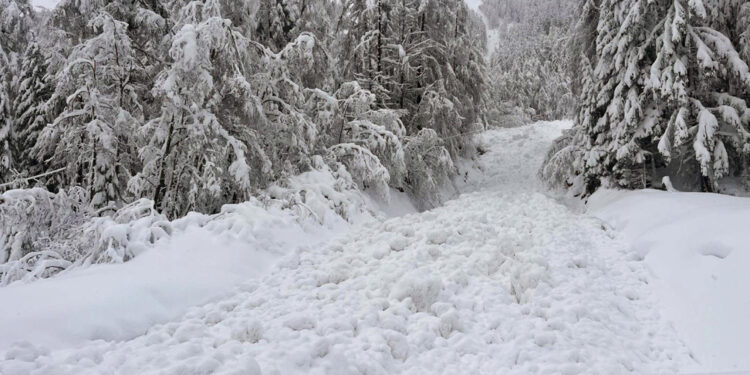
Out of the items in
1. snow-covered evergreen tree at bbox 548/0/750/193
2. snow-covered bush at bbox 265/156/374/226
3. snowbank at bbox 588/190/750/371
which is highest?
snow-covered evergreen tree at bbox 548/0/750/193

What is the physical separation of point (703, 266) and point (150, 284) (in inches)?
262

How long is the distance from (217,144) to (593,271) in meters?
6.61

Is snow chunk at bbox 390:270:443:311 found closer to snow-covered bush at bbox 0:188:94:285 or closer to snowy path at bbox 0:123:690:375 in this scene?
snowy path at bbox 0:123:690:375

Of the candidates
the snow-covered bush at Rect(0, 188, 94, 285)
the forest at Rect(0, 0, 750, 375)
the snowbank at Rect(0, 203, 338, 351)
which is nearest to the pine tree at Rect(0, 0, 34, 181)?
the forest at Rect(0, 0, 750, 375)

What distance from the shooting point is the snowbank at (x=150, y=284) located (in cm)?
380

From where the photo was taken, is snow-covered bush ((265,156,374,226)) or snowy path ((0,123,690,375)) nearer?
snowy path ((0,123,690,375))

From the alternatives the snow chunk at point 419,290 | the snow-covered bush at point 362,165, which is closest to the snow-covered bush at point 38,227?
the snow chunk at point 419,290

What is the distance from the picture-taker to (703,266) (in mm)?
5660

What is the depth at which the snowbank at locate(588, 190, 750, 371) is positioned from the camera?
14.0 ft

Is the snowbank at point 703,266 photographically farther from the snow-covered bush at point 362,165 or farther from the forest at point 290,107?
the snow-covered bush at point 362,165

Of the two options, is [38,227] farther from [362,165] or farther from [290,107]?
[362,165]

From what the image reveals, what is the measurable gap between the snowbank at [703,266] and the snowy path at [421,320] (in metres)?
0.26

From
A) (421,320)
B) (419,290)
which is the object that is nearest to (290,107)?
(419,290)

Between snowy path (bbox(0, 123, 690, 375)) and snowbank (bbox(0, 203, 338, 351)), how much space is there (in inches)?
8.8
